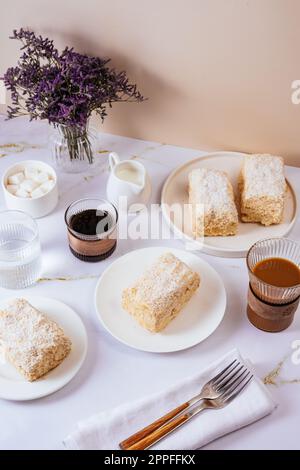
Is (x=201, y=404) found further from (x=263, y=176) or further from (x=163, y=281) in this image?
(x=263, y=176)

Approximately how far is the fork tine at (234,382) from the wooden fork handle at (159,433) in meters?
0.09

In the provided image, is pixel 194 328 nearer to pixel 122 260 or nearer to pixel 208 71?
pixel 122 260

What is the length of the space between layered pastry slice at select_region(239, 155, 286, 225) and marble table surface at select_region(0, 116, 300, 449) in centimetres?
9

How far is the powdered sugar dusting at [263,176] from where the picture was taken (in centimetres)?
141

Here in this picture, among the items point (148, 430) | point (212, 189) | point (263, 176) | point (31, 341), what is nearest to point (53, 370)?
point (31, 341)

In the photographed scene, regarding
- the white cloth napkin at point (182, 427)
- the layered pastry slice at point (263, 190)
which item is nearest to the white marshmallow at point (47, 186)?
the layered pastry slice at point (263, 190)

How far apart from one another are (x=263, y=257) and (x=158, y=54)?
0.58 meters

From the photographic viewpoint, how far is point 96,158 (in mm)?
1619

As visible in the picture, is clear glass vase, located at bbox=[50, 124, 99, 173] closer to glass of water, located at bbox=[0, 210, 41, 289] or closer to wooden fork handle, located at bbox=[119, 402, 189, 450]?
glass of water, located at bbox=[0, 210, 41, 289]

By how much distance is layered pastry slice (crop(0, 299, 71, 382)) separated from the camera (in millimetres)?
1126

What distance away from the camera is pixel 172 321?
1.26 metres

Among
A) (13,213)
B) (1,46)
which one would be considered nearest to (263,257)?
(13,213)

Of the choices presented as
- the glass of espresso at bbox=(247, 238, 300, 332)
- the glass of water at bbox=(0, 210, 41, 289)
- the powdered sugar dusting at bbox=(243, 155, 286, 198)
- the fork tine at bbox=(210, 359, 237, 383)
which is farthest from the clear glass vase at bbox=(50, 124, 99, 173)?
the fork tine at bbox=(210, 359, 237, 383)
